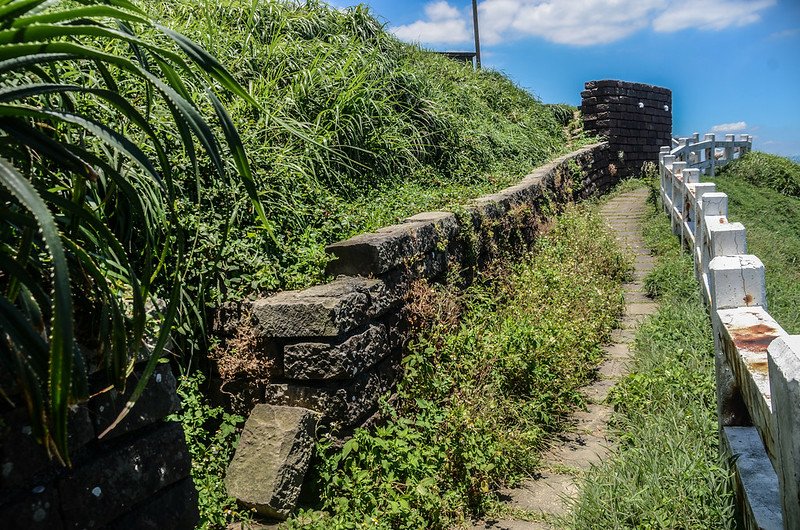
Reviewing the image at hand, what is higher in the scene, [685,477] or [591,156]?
[591,156]

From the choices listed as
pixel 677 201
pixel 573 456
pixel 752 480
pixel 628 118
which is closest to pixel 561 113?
pixel 628 118

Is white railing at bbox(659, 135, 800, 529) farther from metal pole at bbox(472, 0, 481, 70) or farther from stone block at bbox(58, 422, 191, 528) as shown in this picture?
metal pole at bbox(472, 0, 481, 70)

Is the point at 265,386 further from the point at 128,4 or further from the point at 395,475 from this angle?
the point at 128,4

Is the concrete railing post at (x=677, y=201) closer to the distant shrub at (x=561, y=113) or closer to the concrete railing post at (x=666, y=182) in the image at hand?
the concrete railing post at (x=666, y=182)

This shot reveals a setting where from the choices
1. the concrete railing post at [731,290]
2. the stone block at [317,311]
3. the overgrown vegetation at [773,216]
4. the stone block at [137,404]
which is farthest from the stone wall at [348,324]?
the overgrown vegetation at [773,216]

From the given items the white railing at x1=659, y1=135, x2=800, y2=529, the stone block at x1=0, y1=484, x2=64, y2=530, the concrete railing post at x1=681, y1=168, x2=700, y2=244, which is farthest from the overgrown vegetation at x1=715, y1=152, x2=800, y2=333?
the stone block at x1=0, y1=484, x2=64, y2=530

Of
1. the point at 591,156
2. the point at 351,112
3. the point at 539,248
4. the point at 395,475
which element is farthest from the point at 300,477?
the point at 591,156

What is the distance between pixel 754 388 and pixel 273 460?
2039 millimetres

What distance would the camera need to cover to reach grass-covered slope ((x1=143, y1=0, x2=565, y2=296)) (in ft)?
12.5

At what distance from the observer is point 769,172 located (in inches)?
644

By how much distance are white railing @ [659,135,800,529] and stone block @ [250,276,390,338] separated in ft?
5.43

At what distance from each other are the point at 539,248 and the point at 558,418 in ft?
10.1

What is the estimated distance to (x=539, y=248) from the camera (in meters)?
7.09

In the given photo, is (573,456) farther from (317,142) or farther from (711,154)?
(711,154)
